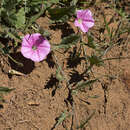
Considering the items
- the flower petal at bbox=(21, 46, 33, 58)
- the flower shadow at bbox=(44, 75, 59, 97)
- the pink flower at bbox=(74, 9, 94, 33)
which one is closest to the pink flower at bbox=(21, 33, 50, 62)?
the flower petal at bbox=(21, 46, 33, 58)

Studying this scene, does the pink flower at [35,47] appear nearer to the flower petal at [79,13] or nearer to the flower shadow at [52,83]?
the flower shadow at [52,83]

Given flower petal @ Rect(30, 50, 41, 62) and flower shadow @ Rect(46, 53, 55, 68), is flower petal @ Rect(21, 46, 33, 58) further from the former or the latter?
flower shadow @ Rect(46, 53, 55, 68)

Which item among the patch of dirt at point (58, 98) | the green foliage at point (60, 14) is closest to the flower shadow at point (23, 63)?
the patch of dirt at point (58, 98)

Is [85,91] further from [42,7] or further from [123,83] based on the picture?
[42,7]

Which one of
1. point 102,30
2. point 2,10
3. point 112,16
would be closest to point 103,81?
point 102,30

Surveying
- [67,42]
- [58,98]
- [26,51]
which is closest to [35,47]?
[26,51]
